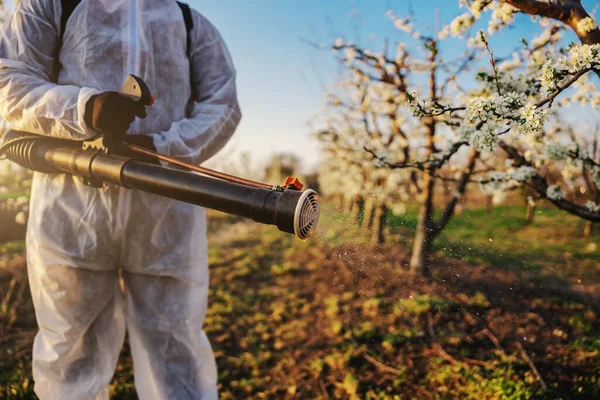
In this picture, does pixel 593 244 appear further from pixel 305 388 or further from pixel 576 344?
pixel 305 388

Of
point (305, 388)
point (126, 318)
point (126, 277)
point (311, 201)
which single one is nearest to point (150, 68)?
point (126, 277)

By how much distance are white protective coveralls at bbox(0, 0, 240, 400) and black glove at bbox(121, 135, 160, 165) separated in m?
0.04

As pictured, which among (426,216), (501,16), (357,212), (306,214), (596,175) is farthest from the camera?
(426,216)

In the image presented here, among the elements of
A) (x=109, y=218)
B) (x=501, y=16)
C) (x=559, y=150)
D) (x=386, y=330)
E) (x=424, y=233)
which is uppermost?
(x=501, y=16)

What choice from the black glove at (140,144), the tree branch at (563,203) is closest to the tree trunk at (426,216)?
the tree branch at (563,203)

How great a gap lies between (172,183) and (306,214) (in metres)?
0.52

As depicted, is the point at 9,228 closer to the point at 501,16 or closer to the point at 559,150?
the point at 501,16

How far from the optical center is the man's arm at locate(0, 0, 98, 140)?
1576 millimetres

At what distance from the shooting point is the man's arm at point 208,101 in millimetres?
1867

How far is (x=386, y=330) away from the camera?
3562mm

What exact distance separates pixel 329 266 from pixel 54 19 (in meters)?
5.09

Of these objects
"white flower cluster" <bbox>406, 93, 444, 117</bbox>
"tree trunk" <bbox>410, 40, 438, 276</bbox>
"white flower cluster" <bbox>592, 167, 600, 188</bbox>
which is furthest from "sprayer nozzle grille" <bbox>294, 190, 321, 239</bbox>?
"tree trunk" <bbox>410, 40, 438, 276</bbox>

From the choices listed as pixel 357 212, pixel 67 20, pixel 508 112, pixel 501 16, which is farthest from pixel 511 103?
pixel 357 212

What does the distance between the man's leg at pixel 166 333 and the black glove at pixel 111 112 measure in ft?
2.58
